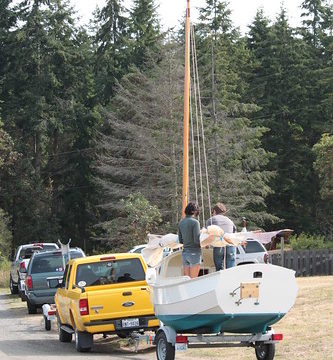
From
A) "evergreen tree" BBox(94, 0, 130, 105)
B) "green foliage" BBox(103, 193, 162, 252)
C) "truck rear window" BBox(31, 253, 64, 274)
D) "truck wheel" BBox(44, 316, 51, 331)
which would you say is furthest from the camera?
"evergreen tree" BBox(94, 0, 130, 105)

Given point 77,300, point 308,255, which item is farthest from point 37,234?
point 77,300

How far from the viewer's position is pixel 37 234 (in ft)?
238

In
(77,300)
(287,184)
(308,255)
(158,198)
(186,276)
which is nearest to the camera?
(186,276)

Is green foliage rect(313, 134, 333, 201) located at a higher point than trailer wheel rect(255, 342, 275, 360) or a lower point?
higher

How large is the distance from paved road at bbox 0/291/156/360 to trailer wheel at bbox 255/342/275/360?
2201 millimetres

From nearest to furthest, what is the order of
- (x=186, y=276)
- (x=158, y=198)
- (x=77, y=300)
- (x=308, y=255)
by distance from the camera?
(x=186, y=276) < (x=77, y=300) < (x=308, y=255) < (x=158, y=198)

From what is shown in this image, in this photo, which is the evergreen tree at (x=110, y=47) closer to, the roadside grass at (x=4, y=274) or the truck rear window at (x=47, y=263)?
the roadside grass at (x=4, y=274)

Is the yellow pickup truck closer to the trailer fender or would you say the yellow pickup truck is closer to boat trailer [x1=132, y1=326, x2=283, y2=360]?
boat trailer [x1=132, y1=326, x2=283, y2=360]

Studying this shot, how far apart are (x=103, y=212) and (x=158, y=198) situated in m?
16.1

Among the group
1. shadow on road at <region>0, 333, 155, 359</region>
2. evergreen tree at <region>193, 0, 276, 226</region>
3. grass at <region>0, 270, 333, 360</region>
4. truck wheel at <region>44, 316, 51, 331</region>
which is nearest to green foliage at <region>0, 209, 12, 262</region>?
evergreen tree at <region>193, 0, 276, 226</region>

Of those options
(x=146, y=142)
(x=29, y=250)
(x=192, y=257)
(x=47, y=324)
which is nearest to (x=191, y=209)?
(x=192, y=257)

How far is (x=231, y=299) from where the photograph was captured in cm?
1384

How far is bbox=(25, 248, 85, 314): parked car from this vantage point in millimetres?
26703

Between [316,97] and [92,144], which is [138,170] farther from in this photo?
[316,97]
